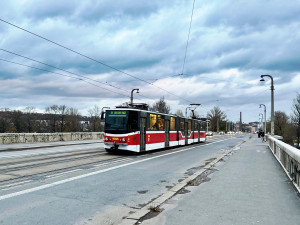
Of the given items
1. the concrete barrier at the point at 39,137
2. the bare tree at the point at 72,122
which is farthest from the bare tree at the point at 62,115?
the concrete barrier at the point at 39,137

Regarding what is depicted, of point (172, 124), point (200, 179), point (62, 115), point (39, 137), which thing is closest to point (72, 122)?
point (62, 115)

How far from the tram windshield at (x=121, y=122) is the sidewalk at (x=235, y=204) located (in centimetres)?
871

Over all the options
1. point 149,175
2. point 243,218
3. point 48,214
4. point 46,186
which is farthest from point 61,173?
point 243,218

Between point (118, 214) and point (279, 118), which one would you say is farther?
point (279, 118)

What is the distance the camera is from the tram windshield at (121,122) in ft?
56.7

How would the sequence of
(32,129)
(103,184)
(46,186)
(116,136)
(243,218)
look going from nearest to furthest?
(243,218)
(46,186)
(103,184)
(116,136)
(32,129)

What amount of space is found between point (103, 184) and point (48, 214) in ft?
9.97

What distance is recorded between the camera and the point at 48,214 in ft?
17.7

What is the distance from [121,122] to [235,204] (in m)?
11.9

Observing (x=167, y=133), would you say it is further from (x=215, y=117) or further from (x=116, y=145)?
(x=215, y=117)

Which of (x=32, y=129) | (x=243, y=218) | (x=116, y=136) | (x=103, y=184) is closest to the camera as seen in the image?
(x=243, y=218)

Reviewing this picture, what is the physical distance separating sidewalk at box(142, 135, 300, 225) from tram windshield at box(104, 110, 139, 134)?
343 inches

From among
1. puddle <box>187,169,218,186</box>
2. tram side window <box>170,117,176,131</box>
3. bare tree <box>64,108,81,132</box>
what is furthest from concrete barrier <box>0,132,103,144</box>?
bare tree <box>64,108,81,132</box>

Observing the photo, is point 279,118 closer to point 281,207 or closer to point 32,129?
point 32,129
